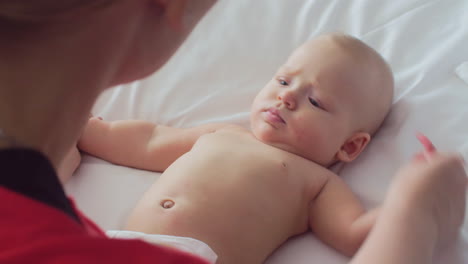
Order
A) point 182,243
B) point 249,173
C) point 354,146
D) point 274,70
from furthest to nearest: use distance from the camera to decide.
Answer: point 274,70
point 354,146
point 249,173
point 182,243

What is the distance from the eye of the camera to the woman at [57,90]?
47 centimetres

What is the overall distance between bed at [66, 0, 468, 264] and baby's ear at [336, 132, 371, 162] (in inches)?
0.6

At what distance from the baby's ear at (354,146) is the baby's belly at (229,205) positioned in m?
0.14

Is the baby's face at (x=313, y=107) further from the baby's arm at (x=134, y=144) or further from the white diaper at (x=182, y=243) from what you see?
the white diaper at (x=182, y=243)

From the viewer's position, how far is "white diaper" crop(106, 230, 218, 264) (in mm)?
914

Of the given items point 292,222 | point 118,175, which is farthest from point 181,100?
point 292,222

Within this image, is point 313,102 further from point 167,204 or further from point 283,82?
point 167,204

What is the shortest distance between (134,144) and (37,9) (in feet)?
2.54

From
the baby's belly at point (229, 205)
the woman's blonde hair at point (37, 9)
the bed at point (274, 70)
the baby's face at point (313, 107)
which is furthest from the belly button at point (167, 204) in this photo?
the woman's blonde hair at point (37, 9)

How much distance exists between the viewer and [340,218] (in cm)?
102

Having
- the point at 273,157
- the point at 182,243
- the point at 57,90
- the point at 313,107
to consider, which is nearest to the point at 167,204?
the point at 182,243

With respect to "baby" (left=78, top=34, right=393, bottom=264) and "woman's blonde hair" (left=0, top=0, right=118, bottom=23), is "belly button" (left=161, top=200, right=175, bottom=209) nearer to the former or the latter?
"baby" (left=78, top=34, right=393, bottom=264)

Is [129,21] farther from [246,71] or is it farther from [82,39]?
[246,71]

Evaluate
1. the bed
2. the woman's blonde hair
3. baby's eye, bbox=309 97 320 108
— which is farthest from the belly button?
the woman's blonde hair
